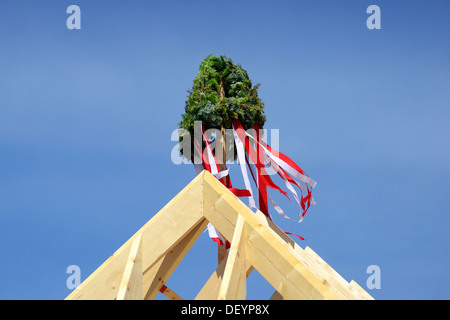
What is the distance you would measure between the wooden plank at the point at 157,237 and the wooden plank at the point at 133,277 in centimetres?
23

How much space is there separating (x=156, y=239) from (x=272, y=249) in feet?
4.80

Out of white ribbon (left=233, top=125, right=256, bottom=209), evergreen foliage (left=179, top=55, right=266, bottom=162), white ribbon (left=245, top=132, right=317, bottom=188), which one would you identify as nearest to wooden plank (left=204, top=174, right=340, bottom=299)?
white ribbon (left=233, top=125, right=256, bottom=209)

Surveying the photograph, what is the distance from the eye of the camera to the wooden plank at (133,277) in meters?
5.83

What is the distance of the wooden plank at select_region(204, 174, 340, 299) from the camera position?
581 centimetres

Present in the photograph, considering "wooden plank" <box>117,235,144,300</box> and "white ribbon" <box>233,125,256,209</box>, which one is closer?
"wooden plank" <box>117,235,144,300</box>

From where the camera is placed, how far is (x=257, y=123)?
8336mm

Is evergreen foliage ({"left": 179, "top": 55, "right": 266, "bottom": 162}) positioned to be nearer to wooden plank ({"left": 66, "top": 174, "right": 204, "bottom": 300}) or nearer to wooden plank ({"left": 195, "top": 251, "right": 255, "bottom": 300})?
wooden plank ({"left": 66, "top": 174, "right": 204, "bottom": 300})

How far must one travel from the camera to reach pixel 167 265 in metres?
7.50

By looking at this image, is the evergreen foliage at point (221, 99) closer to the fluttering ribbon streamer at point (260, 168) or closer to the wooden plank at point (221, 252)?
the fluttering ribbon streamer at point (260, 168)

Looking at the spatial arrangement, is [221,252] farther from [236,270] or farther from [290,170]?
[236,270]

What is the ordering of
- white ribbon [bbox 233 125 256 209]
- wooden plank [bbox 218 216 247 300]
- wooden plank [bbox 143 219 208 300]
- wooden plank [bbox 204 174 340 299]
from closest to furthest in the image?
wooden plank [bbox 218 216 247 300]
wooden plank [bbox 204 174 340 299]
wooden plank [bbox 143 219 208 300]
white ribbon [bbox 233 125 256 209]

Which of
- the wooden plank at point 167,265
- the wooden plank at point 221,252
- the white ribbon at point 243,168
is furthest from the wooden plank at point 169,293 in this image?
the white ribbon at point 243,168

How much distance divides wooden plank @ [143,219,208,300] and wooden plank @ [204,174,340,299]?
0.78 metres
